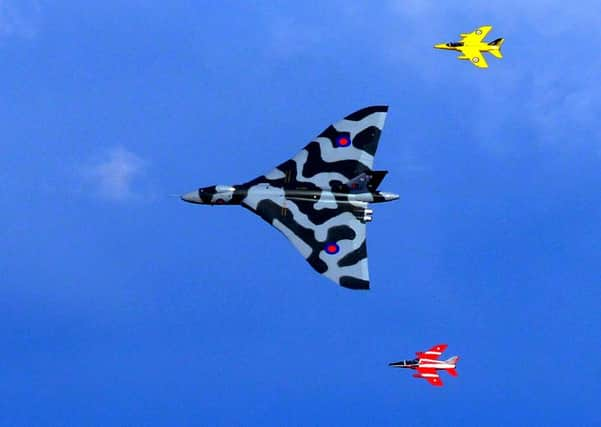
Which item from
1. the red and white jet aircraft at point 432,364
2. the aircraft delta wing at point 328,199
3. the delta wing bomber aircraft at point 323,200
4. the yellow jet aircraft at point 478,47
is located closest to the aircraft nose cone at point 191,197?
the delta wing bomber aircraft at point 323,200

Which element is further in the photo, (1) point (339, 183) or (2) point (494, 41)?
(2) point (494, 41)

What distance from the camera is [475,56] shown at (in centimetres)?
11550

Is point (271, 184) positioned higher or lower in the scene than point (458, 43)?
lower

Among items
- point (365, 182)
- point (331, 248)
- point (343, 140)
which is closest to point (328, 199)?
point (365, 182)

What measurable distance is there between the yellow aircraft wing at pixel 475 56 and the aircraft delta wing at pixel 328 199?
54.5 ft

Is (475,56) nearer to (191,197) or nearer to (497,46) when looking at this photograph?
(497,46)

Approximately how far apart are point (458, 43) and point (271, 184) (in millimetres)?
27387

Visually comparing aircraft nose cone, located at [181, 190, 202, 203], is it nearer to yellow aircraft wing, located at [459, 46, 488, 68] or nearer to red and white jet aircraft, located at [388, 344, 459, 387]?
red and white jet aircraft, located at [388, 344, 459, 387]

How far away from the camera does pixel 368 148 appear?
103 m

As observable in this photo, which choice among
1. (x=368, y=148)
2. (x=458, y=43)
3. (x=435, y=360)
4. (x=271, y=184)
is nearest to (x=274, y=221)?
(x=271, y=184)

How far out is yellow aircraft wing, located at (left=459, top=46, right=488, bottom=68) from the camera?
115250mm

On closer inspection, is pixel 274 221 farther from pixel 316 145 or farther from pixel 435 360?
pixel 435 360

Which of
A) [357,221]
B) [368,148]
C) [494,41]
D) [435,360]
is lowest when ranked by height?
[435,360]

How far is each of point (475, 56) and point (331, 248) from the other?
2756cm
